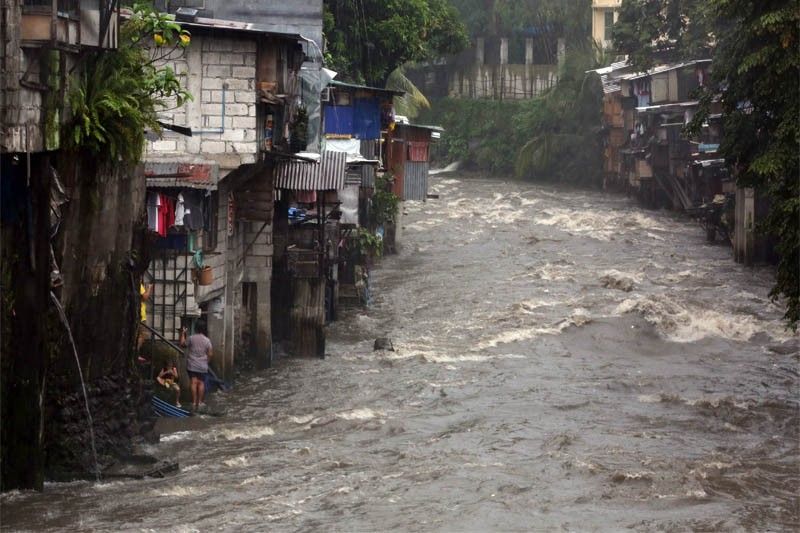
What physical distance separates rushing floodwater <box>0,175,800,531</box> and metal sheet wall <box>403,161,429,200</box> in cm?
188

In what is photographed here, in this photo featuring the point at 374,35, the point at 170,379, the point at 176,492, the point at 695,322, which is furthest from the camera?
the point at 374,35

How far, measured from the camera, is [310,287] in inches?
802

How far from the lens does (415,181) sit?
102 ft

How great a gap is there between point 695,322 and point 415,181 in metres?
9.58

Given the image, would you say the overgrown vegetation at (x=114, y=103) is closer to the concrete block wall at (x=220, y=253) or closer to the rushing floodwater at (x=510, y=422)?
the rushing floodwater at (x=510, y=422)

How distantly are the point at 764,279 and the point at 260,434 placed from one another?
16.1 metres

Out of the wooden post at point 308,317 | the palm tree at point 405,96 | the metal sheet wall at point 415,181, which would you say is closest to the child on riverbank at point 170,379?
the wooden post at point 308,317

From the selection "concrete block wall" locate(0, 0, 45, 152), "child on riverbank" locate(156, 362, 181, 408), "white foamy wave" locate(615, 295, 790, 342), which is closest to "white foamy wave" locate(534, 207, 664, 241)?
"white foamy wave" locate(615, 295, 790, 342)

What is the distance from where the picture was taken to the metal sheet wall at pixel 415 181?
1203 inches

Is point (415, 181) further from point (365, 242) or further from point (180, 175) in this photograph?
point (180, 175)

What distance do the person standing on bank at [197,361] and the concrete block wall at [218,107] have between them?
231cm

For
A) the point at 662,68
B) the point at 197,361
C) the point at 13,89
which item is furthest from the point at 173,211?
the point at 662,68

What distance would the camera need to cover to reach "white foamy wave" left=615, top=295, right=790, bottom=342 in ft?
74.2

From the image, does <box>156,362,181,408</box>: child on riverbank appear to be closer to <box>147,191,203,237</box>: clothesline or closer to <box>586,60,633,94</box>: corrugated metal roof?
<box>147,191,203,237</box>: clothesline
